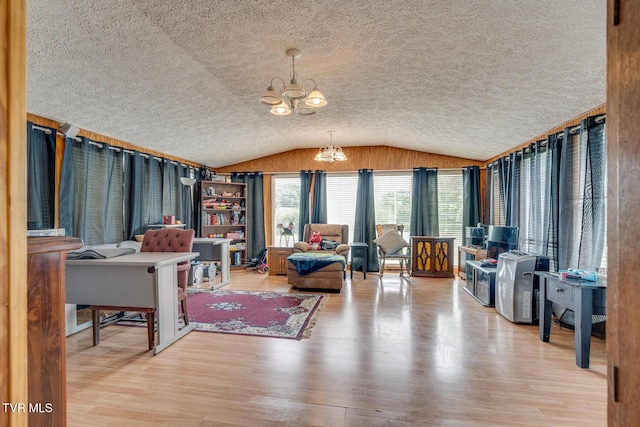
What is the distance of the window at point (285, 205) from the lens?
6660 millimetres

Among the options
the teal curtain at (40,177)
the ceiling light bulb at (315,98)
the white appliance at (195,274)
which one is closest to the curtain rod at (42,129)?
the teal curtain at (40,177)

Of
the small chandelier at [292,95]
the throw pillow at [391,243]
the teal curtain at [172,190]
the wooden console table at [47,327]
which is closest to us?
the wooden console table at [47,327]

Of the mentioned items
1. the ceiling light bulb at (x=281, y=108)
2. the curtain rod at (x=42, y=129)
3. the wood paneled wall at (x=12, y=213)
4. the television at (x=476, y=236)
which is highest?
the ceiling light bulb at (x=281, y=108)

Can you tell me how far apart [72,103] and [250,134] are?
7.91 feet

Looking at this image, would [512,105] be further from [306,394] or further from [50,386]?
[50,386]

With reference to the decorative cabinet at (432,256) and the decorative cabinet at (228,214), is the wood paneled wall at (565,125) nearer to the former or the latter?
the decorative cabinet at (432,256)

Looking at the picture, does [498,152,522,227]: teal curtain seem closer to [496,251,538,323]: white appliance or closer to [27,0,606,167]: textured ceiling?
[27,0,606,167]: textured ceiling

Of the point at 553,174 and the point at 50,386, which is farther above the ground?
the point at 553,174

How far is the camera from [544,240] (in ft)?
12.2

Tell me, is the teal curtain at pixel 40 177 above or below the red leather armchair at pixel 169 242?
above

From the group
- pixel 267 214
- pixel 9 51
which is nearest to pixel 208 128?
pixel 267 214

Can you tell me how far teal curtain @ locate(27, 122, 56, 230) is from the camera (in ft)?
10.5

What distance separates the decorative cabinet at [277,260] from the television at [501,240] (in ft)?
11.1

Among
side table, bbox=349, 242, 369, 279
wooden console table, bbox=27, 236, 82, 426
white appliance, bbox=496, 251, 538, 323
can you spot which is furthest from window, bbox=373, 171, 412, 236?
wooden console table, bbox=27, 236, 82, 426
